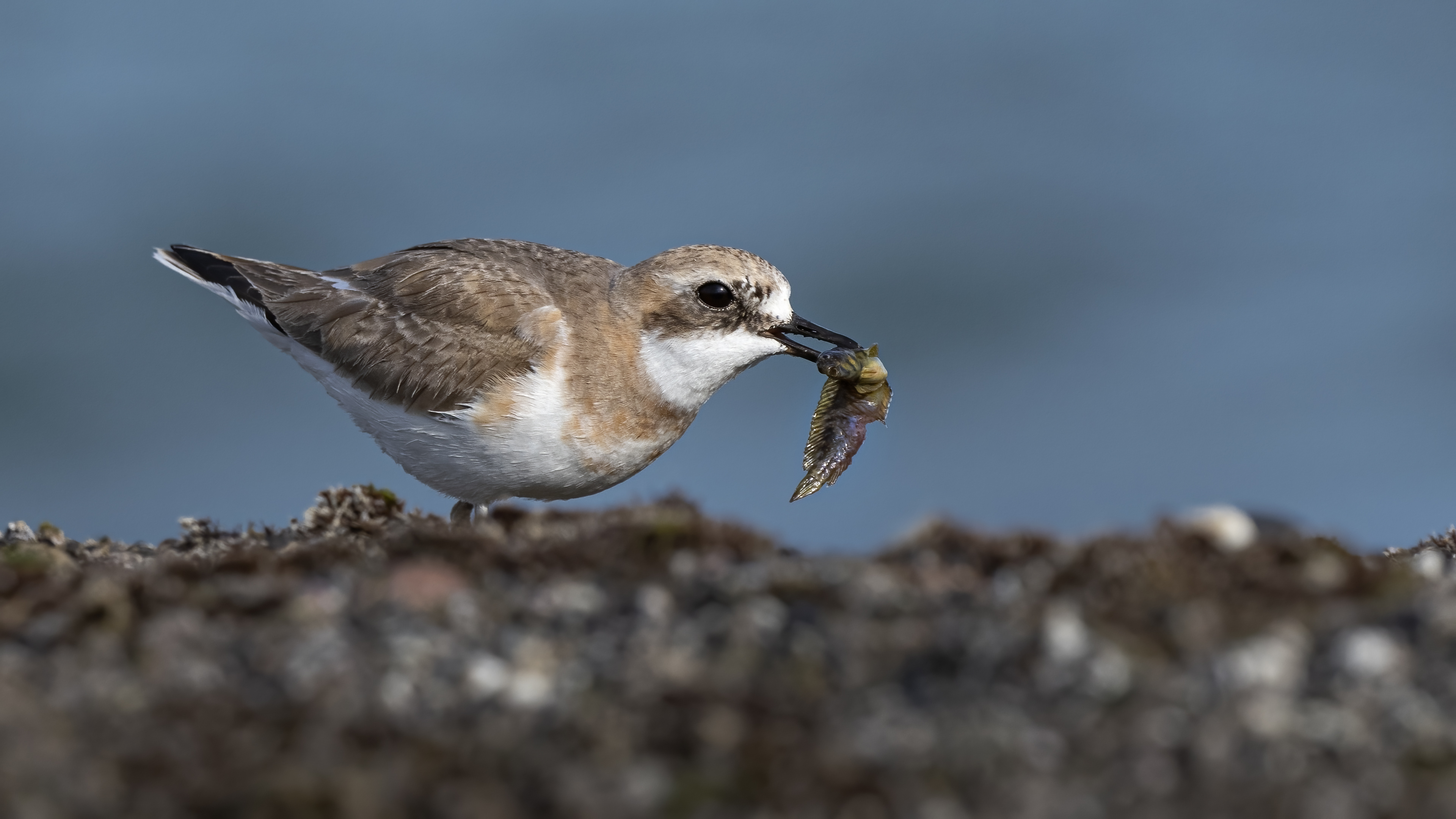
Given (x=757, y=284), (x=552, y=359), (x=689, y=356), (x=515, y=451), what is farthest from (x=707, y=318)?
(x=515, y=451)

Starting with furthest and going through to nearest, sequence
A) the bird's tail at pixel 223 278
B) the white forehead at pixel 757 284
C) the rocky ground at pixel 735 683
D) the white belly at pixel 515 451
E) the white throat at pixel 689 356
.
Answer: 1. the bird's tail at pixel 223 278
2. the white throat at pixel 689 356
3. the white forehead at pixel 757 284
4. the white belly at pixel 515 451
5. the rocky ground at pixel 735 683

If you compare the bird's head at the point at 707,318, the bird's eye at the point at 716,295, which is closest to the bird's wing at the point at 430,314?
the bird's head at the point at 707,318

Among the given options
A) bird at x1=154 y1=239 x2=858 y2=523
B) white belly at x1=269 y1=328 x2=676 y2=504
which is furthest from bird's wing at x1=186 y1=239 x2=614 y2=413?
white belly at x1=269 y1=328 x2=676 y2=504

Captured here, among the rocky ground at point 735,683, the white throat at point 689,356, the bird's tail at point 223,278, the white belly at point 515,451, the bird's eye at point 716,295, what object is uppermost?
the bird's tail at point 223,278

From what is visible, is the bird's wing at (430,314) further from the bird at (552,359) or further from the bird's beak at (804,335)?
the bird's beak at (804,335)

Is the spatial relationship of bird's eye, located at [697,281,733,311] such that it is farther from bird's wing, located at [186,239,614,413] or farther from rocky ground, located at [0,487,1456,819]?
rocky ground, located at [0,487,1456,819]

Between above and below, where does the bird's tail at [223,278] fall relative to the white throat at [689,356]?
above

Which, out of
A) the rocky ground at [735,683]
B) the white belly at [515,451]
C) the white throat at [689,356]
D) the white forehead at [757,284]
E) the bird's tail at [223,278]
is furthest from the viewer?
the bird's tail at [223,278]
